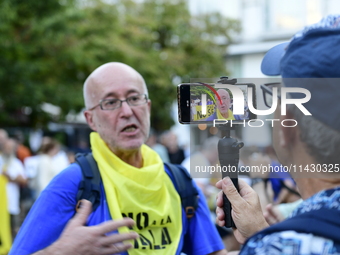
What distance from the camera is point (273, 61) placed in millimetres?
1394

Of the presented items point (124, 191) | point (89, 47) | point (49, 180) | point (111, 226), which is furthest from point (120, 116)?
point (89, 47)

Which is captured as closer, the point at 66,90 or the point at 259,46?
the point at 66,90

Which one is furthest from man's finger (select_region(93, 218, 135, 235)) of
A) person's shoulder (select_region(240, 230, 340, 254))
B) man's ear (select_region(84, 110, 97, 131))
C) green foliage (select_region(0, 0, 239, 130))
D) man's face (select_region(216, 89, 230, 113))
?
green foliage (select_region(0, 0, 239, 130))

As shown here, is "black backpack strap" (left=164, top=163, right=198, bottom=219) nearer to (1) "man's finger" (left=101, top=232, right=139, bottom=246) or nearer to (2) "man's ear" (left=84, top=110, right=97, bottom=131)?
(2) "man's ear" (left=84, top=110, right=97, bottom=131)

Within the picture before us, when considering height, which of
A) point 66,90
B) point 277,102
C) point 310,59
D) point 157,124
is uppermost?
point 310,59

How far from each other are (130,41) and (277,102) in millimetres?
19138

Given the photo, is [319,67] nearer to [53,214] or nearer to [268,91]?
[268,91]

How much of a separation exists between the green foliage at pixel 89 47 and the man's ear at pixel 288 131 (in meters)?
11.1

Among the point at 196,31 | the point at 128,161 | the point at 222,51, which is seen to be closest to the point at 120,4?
the point at 196,31

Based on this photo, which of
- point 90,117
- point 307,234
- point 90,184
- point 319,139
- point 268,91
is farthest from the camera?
point 90,117

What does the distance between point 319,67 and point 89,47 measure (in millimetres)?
15974

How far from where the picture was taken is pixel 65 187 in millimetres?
2031

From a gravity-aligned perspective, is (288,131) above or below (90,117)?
above

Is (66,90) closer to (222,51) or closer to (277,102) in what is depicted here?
(222,51)
